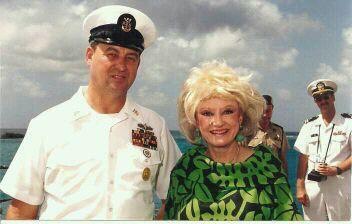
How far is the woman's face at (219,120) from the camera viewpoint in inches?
96.2

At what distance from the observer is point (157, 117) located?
281 centimetres

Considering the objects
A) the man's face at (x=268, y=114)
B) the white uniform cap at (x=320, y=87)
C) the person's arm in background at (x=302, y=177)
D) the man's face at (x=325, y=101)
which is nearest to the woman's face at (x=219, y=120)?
the man's face at (x=268, y=114)

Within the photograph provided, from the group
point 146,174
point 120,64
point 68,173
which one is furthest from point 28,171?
point 120,64

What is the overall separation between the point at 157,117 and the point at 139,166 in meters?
0.39

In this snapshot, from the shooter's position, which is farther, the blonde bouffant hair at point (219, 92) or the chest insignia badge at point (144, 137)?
the chest insignia badge at point (144, 137)

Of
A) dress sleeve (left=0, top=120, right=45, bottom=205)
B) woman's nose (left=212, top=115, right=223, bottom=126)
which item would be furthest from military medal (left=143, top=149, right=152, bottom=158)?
dress sleeve (left=0, top=120, right=45, bottom=205)

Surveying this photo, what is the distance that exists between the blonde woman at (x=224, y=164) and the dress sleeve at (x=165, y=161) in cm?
21

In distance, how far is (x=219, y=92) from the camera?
243 cm

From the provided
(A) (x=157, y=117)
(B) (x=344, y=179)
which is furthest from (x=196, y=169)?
(B) (x=344, y=179)

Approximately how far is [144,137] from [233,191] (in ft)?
2.13

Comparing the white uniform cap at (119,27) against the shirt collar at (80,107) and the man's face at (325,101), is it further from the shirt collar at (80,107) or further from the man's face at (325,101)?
the man's face at (325,101)

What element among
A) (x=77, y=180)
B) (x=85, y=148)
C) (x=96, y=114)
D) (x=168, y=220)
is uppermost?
(x=96, y=114)

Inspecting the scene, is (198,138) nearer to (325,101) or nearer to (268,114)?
(268,114)

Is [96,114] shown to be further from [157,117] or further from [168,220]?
[168,220]
